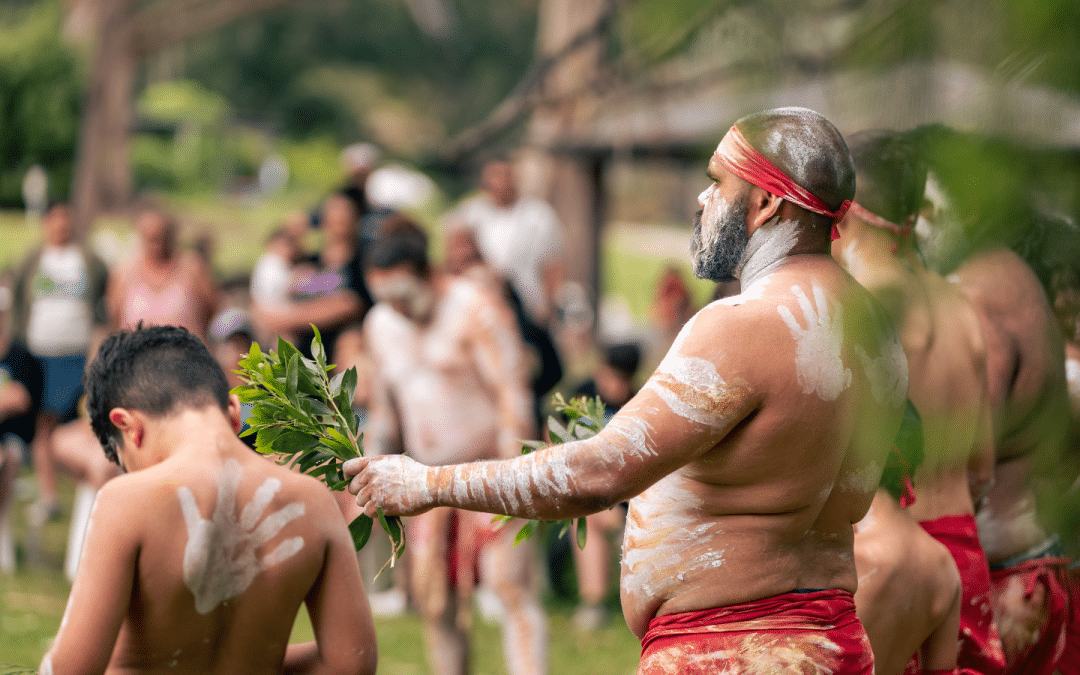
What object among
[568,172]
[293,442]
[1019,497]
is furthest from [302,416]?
[568,172]

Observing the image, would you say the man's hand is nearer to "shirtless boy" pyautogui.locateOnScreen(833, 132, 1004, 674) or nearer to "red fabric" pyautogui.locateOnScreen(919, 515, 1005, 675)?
"shirtless boy" pyautogui.locateOnScreen(833, 132, 1004, 674)

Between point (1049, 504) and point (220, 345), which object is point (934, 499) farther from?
point (220, 345)

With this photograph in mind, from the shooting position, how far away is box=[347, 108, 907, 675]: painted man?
71.3 inches

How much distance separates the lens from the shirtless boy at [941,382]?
1.64 metres

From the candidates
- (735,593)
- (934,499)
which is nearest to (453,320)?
(934,499)

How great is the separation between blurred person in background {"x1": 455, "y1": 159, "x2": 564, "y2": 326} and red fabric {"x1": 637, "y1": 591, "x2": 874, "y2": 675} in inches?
252

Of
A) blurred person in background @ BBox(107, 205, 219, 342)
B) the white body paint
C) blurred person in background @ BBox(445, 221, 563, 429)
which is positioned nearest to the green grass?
blurred person in background @ BBox(445, 221, 563, 429)

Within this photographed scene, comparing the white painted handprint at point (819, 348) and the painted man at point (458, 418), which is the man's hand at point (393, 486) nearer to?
the white painted handprint at point (819, 348)

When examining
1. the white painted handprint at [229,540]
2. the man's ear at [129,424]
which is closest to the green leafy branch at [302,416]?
the white painted handprint at [229,540]

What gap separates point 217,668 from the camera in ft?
7.85

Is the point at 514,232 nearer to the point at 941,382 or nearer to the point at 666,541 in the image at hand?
the point at 941,382

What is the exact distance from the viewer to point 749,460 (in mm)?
1870

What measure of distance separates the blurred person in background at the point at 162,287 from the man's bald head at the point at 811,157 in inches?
210

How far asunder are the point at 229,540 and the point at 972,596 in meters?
1.95
